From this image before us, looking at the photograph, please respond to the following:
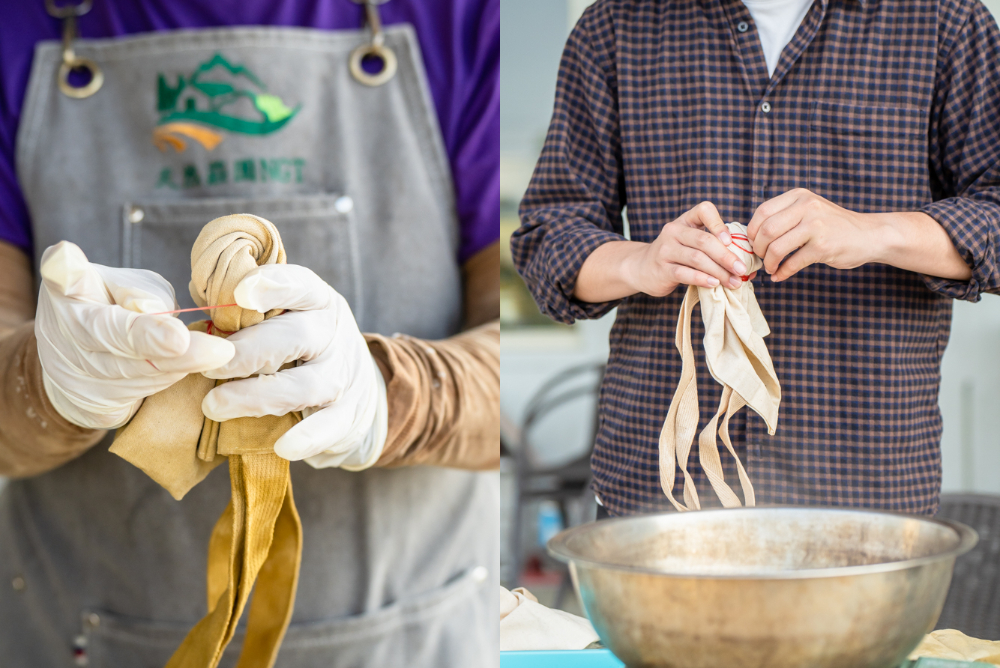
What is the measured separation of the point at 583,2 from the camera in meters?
1.12

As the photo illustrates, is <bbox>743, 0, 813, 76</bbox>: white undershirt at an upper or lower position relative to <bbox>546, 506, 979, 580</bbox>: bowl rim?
upper

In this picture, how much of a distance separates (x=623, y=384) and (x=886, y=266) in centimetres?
26

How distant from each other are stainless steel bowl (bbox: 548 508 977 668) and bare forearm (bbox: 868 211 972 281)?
0.76 feet

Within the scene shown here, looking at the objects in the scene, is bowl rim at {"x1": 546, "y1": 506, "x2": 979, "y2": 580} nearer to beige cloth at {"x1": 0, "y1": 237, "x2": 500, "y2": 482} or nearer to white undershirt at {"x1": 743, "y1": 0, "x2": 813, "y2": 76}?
beige cloth at {"x1": 0, "y1": 237, "x2": 500, "y2": 482}

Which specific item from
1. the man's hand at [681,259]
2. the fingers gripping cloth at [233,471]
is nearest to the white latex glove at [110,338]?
the fingers gripping cloth at [233,471]

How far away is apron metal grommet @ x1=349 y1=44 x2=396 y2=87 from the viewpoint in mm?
793

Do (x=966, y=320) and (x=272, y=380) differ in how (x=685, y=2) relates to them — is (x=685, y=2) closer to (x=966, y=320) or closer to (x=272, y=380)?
(x=272, y=380)

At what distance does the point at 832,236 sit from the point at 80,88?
2.32 feet

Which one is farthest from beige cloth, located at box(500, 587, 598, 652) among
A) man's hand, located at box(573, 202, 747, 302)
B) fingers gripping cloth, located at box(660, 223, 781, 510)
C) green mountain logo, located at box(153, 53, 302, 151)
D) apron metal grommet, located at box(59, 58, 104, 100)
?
apron metal grommet, located at box(59, 58, 104, 100)

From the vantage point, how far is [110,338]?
42cm

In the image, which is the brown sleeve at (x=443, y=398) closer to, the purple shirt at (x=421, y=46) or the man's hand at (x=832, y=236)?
the purple shirt at (x=421, y=46)

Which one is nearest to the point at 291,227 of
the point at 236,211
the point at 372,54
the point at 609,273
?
the point at 236,211

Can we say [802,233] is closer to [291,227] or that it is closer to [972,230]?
[972,230]

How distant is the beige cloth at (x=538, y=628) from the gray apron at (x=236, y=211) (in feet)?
0.43
